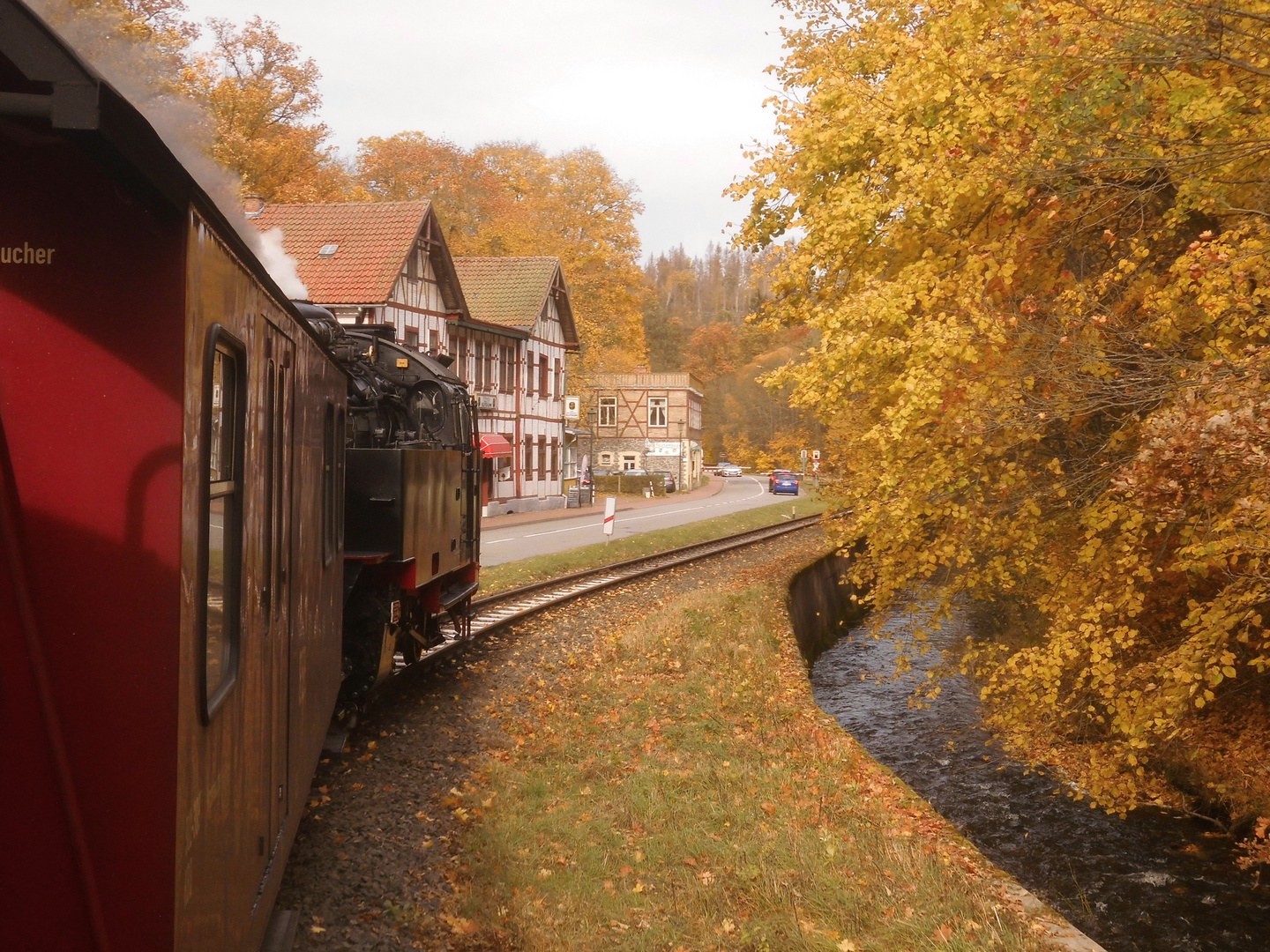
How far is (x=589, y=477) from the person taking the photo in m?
47.9

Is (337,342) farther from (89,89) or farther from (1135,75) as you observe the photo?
(89,89)

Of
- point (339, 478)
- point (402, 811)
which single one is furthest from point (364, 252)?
point (402, 811)

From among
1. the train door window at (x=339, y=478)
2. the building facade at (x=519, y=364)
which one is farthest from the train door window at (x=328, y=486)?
the building facade at (x=519, y=364)

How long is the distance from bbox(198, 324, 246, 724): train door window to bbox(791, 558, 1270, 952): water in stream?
7325mm

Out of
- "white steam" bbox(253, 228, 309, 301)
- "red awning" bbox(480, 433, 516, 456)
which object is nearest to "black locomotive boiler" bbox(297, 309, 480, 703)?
"white steam" bbox(253, 228, 309, 301)

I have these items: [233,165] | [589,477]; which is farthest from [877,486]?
[589,477]

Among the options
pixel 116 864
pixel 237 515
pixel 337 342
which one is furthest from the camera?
pixel 337 342

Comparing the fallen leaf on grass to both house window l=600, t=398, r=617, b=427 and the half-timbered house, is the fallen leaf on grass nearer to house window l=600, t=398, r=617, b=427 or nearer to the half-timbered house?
the half-timbered house

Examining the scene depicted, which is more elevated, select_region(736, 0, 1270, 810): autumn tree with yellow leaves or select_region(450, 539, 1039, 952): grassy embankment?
select_region(736, 0, 1270, 810): autumn tree with yellow leaves

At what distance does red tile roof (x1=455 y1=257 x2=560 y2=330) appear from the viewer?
39250 millimetres

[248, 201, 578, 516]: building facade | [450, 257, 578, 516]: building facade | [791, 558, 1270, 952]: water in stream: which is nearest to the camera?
[791, 558, 1270, 952]: water in stream

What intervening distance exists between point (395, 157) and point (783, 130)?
34990 mm

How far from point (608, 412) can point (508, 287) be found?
2568cm

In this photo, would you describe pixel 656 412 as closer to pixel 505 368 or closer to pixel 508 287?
pixel 508 287
